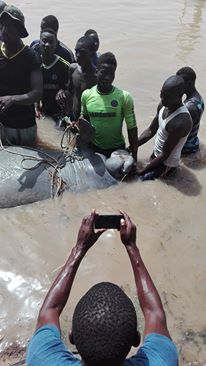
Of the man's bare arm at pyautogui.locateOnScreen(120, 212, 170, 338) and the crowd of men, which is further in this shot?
the crowd of men

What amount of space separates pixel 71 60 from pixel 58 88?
1.50 ft

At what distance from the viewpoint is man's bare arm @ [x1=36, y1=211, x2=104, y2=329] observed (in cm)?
192

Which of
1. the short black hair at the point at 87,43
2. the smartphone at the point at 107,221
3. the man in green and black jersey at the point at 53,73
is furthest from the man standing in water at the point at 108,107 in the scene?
the smartphone at the point at 107,221

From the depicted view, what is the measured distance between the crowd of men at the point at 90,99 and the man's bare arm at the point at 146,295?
7.90 feet

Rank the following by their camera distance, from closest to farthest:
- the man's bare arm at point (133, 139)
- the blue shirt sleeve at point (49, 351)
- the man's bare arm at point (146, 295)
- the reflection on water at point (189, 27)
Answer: the blue shirt sleeve at point (49, 351)
the man's bare arm at point (146, 295)
the man's bare arm at point (133, 139)
the reflection on water at point (189, 27)

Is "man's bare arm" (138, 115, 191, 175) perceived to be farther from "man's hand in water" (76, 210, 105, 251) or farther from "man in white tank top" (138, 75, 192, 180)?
"man's hand in water" (76, 210, 105, 251)

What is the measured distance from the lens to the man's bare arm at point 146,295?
189cm

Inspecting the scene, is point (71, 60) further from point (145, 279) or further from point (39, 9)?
point (39, 9)

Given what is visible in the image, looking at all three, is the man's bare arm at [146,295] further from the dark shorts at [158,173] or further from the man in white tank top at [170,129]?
the dark shorts at [158,173]

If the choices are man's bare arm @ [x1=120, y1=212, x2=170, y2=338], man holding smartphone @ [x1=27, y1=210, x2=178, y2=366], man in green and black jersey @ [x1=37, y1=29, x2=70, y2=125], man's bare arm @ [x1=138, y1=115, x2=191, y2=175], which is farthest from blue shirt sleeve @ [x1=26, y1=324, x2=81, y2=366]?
man in green and black jersey @ [x1=37, y1=29, x2=70, y2=125]

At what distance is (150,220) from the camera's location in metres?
4.38

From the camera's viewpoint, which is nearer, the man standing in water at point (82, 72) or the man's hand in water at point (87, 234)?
the man's hand in water at point (87, 234)

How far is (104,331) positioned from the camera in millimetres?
1578

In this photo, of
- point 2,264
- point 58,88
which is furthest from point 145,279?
point 58,88
